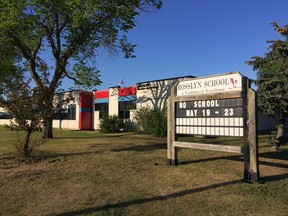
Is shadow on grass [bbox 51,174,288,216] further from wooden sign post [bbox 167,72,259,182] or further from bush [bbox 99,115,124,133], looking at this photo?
bush [bbox 99,115,124,133]

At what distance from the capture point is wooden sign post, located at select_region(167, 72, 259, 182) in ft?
25.9

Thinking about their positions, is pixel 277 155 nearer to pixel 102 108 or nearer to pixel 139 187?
pixel 139 187

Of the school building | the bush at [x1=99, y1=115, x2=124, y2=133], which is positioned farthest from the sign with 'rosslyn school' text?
the bush at [x1=99, y1=115, x2=124, y2=133]

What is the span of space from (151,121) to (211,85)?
16.2m

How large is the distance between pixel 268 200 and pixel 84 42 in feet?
60.8

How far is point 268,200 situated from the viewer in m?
6.34

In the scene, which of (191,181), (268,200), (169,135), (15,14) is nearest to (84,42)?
(15,14)

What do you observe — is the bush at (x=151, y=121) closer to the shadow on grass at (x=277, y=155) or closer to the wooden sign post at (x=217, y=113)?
the shadow on grass at (x=277, y=155)

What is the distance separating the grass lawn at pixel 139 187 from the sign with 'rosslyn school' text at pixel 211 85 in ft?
7.53

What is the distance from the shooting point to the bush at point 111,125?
30.8 meters

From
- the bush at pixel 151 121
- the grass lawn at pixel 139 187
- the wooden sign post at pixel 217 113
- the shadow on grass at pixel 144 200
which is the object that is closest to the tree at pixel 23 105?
the grass lawn at pixel 139 187

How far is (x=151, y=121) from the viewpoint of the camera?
25250mm

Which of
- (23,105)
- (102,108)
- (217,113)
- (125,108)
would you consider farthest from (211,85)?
(102,108)

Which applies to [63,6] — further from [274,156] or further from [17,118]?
[274,156]
